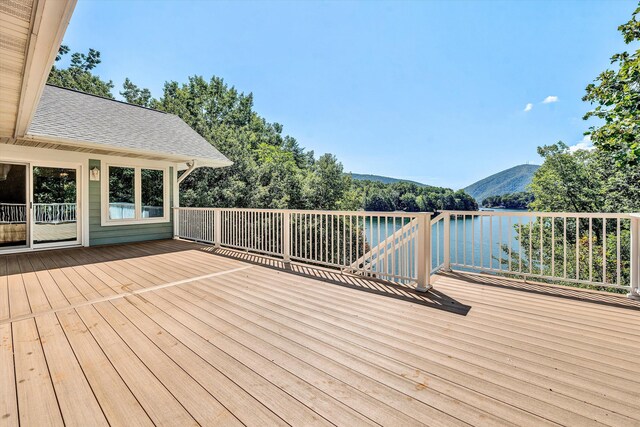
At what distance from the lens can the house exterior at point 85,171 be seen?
213 inches

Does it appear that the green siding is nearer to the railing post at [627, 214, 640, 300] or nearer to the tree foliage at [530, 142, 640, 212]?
the railing post at [627, 214, 640, 300]

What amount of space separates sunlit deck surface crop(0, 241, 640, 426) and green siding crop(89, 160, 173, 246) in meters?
3.15

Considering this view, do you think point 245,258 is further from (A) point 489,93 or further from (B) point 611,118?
(A) point 489,93

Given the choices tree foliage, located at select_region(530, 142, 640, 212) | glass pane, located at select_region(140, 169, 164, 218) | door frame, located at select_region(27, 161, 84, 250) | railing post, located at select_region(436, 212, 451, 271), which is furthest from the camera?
tree foliage, located at select_region(530, 142, 640, 212)

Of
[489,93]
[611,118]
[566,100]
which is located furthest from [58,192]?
[566,100]

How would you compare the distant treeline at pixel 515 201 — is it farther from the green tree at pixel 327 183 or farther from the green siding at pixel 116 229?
the green siding at pixel 116 229

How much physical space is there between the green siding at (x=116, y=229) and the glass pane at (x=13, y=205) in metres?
1.10

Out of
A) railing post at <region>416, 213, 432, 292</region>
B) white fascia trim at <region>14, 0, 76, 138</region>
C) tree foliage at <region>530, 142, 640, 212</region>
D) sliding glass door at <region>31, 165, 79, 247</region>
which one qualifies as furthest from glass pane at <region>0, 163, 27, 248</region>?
tree foliage at <region>530, 142, 640, 212</region>

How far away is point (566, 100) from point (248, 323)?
27767mm

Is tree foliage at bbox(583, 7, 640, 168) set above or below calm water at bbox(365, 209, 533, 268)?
above

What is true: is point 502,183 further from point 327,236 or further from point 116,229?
point 116,229

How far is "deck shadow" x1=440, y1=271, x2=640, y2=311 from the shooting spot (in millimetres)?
2877

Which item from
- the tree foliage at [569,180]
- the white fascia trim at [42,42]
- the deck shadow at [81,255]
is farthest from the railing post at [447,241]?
the tree foliage at [569,180]

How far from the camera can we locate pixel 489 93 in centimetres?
1630
